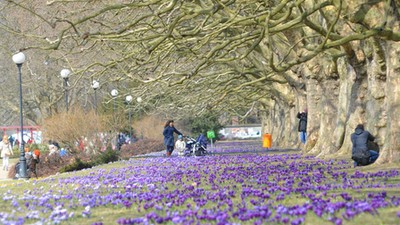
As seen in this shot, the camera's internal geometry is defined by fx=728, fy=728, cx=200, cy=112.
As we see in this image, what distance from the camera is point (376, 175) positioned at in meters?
13.4

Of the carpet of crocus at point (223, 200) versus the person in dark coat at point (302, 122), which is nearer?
the carpet of crocus at point (223, 200)

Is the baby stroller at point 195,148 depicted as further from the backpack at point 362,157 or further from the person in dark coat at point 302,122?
the backpack at point 362,157

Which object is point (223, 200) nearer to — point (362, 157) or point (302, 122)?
point (362, 157)

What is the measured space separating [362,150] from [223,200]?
24.8 feet

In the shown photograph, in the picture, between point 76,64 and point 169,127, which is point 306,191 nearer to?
point 169,127

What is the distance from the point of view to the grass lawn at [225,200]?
25.6ft

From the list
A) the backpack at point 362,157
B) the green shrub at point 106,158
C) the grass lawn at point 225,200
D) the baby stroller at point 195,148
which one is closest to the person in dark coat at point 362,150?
the backpack at point 362,157

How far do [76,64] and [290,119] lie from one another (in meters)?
12.0

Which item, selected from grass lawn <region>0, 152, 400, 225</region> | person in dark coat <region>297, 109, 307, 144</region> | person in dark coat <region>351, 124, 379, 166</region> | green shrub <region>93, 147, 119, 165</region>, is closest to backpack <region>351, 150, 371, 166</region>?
person in dark coat <region>351, 124, 379, 166</region>

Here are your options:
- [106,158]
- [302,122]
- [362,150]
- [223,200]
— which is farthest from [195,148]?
[223,200]

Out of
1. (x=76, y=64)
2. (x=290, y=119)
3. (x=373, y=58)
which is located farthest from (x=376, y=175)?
(x=290, y=119)

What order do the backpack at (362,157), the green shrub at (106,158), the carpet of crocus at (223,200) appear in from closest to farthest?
the carpet of crocus at (223,200) < the backpack at (362,157) < the green shrub at (106,158)

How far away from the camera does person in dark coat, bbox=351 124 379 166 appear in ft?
54.8

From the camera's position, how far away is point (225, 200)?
32.8 feet
